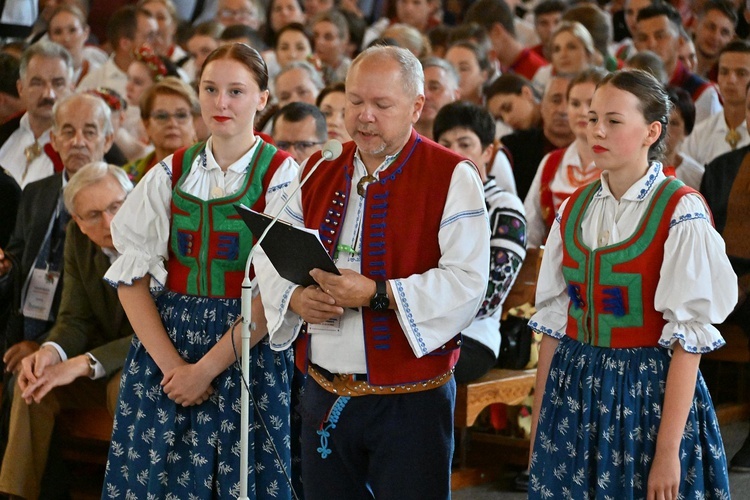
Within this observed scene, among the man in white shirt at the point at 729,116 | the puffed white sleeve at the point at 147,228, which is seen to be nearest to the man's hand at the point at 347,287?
the puffed white sleeve at the point at 147,228

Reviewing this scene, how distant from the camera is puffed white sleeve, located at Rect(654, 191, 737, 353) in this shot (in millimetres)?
2238

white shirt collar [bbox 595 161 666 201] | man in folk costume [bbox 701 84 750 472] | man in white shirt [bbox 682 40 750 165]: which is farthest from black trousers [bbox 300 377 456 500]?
man in white shirt [bbox 682 40 750 165]

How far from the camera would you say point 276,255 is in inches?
91.9

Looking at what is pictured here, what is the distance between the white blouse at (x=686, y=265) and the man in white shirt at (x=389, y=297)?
0.29m

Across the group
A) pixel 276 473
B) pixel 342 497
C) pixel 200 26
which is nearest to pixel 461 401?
pixel 276 473

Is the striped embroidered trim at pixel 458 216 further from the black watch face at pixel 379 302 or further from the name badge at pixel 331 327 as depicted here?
the name badge at pixel 331 327

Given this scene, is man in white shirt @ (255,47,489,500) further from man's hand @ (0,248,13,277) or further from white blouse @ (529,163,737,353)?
man's hand @ (0,248,13,277)

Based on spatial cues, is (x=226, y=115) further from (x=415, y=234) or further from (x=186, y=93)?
(x=186, y=93)

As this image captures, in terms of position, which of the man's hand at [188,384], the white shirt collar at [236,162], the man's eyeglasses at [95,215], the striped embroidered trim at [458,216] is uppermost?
the white shirt collar at [236,162]

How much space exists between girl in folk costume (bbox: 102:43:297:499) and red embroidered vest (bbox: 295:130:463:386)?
1.46 feet

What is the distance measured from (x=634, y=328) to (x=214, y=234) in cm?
105

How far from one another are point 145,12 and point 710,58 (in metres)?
3.52

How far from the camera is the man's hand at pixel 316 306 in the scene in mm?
2311

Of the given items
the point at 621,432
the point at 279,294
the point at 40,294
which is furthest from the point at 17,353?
the point at 621,432
